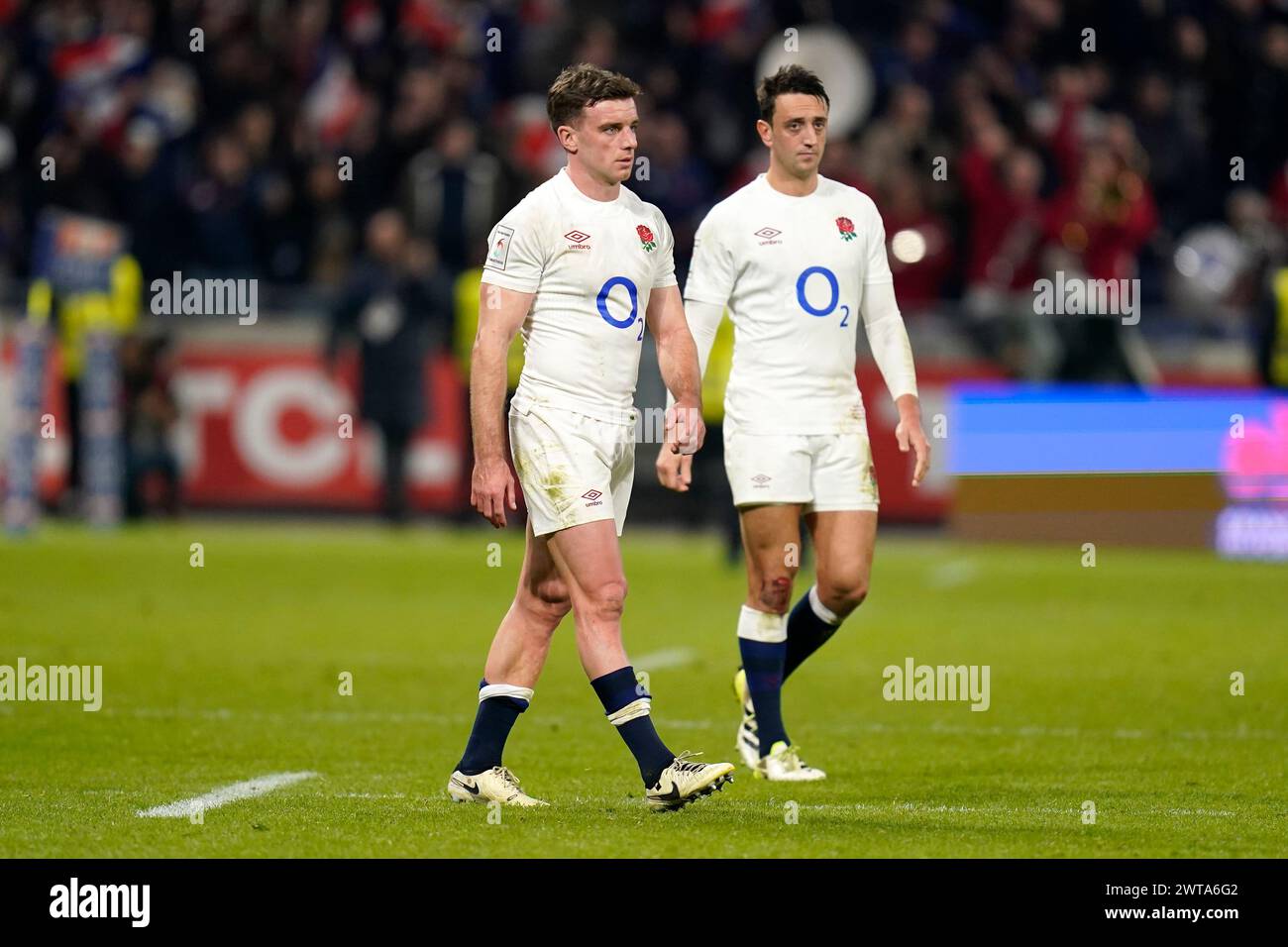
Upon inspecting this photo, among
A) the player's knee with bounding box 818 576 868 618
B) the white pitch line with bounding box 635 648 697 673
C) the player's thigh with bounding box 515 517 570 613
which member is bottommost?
the white pitch line with bounding box 635 648 697 673

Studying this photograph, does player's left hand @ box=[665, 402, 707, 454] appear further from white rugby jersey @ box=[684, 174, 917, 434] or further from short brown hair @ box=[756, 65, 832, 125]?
short brown hair @ box=[756, 65, 832, 125]

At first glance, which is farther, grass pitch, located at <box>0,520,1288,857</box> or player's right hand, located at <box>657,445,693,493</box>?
player's right hand, located at <box>657,445,693,493</box>

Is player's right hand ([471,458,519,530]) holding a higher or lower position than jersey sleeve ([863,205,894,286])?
lower

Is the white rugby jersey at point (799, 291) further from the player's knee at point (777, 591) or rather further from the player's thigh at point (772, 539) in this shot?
the player's knee at point (777, 591)

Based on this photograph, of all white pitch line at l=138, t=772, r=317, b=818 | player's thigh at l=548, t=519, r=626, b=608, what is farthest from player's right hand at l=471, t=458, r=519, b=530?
white pitch line at l=138, t=772, r=317, b=818

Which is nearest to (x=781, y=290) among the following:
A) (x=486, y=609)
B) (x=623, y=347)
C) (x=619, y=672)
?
(x=623, y=347)

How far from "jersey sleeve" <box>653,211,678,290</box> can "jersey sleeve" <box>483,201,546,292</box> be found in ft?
1.34

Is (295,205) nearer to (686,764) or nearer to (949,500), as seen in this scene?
(949,500)

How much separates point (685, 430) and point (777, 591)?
1301mm

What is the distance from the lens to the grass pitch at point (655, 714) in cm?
665

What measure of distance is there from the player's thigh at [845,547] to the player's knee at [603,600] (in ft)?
4.34

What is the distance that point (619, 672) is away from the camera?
694 cm

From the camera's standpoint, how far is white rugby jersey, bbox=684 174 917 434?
8086mm

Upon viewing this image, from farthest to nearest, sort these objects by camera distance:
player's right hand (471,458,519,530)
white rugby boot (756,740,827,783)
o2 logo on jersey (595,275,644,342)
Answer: white rugby boot (756,740,827,783), o2 logo on jersey (595,275,644,342), player's right hand (471,458,519,530)
